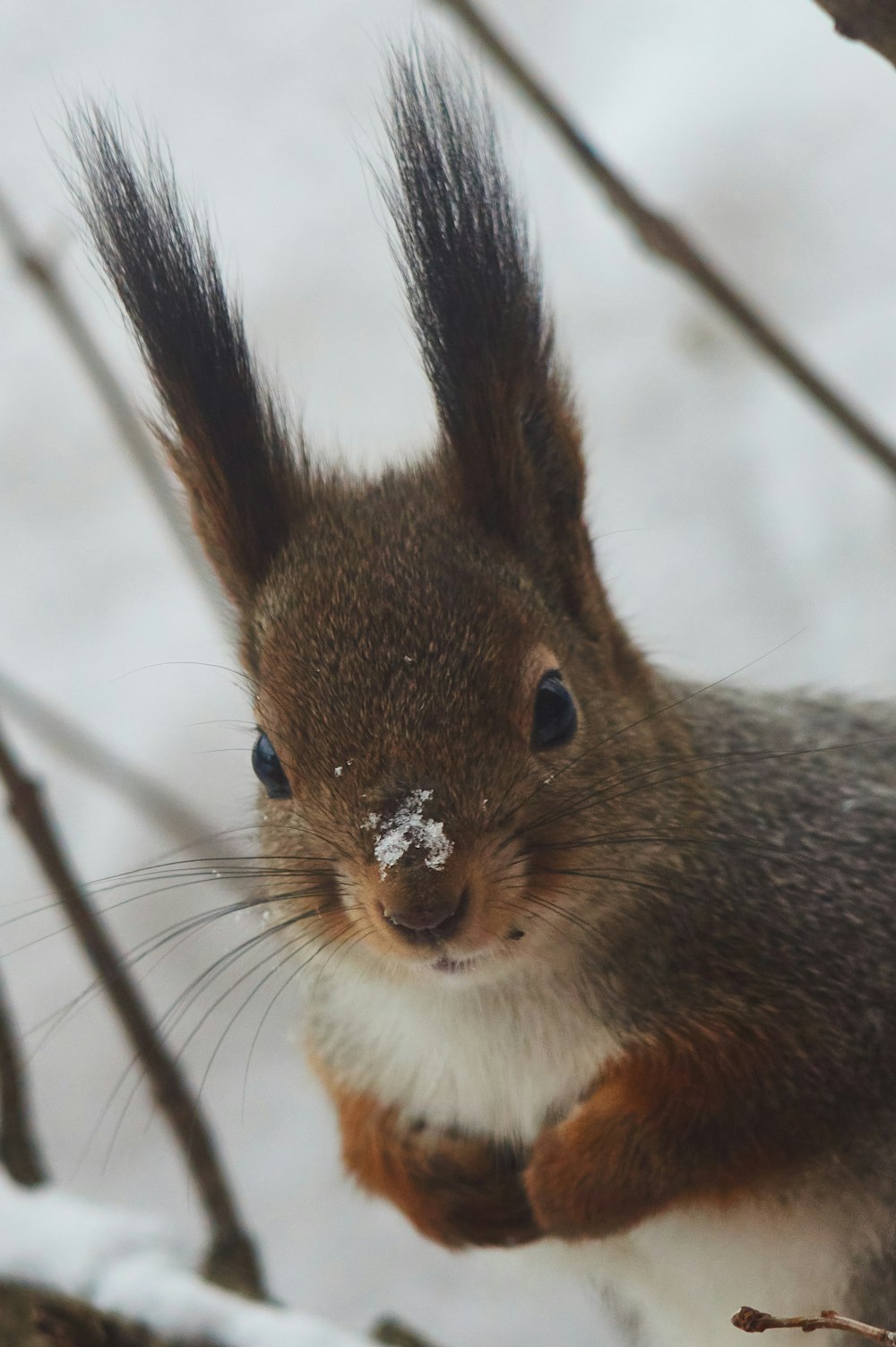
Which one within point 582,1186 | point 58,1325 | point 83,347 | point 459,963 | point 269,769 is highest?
point 83,347

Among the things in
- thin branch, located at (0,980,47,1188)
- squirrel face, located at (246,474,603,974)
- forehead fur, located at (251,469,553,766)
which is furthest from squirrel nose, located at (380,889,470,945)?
thin branch, located at (0,980,47,1188)

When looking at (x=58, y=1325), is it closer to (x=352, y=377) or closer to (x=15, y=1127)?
(x=15, y=1127)

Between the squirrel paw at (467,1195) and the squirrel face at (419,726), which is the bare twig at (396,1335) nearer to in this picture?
the squirrel paw at (467,1195)

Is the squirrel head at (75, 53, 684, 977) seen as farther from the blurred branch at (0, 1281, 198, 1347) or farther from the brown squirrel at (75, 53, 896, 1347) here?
the blurred branch at (0, 1281, 198, 1347)

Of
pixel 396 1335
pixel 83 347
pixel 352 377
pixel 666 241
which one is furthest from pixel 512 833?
pixel 352 377

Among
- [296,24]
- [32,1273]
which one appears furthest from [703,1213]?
[296,24]

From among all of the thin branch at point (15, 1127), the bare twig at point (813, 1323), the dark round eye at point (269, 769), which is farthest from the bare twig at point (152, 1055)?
the bare twig at point (813, 1323)
